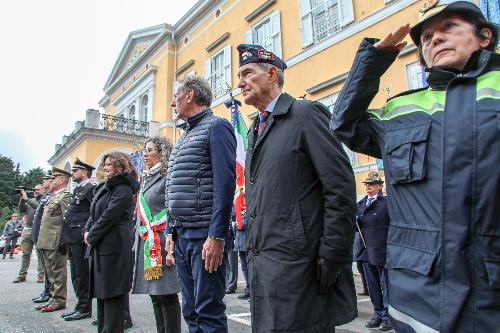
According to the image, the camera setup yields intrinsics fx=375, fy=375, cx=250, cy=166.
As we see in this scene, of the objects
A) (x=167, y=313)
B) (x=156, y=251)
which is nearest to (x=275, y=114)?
(x=156, y=251)

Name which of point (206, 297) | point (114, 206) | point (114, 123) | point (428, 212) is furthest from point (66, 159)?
point (428, 212)

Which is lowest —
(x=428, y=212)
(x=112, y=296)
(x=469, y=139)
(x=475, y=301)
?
(x=112, y=296)

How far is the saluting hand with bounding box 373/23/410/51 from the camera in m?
1.66

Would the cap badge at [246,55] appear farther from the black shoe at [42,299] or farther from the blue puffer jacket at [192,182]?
the black shoe at [42,299]

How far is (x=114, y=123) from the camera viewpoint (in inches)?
867

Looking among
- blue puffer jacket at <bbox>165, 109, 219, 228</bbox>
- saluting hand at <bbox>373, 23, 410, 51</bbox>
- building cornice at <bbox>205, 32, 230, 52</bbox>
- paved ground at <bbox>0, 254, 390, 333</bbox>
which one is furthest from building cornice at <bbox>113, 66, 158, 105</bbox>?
saluting hand at <bbox>373, 23, 410, 51</bbox>

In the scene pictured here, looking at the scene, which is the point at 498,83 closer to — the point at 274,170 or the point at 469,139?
the point at 469,139

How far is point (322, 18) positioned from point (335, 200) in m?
10.3

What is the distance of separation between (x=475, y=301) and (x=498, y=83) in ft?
2.51

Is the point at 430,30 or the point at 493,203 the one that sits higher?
the point at 430,30

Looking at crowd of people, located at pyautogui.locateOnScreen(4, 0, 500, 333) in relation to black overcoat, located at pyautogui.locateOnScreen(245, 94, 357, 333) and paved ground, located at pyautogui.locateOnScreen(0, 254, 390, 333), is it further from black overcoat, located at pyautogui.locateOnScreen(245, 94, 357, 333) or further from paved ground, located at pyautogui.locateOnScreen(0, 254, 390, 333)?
paved ground, located at pyautogui.locateOnScreen(0, 254, 390, 333)

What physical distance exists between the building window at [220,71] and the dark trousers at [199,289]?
12.5 meters

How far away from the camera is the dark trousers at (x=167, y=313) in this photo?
10.6 ft

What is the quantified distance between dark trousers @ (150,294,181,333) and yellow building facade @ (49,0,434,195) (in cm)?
669
